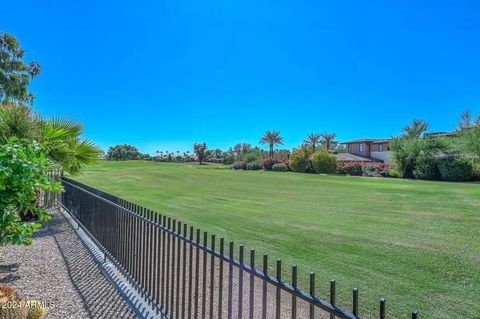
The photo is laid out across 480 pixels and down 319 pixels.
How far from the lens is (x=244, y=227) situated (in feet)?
28.0

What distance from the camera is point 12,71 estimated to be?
23453mm

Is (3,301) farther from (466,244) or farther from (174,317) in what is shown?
(466,244)

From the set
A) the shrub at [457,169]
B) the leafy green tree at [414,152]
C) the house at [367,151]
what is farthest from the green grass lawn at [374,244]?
the house at [367,151]

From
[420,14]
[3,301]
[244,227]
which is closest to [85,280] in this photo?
[3,301]

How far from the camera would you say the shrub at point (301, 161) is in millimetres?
47594

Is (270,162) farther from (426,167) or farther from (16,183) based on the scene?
(16,183)

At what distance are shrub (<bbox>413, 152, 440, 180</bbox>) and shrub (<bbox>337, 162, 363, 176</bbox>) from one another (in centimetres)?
796

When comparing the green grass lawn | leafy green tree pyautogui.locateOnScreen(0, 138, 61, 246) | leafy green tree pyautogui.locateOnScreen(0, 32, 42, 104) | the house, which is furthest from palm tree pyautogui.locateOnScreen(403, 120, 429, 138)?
leafy green tree pyautogui.locateOnScreen(0, 138, 61, 246)

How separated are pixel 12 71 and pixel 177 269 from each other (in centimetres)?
2678

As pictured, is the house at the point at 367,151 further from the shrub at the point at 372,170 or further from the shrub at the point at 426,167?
the shrub at the point at 426,167

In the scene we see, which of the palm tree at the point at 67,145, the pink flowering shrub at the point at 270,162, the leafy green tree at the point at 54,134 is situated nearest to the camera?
the leafy green tree at the point at 54,134

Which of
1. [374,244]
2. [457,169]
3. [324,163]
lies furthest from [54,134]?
[324,163]

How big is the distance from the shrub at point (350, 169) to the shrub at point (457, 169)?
1078cm

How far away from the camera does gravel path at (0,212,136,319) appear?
3.91m
